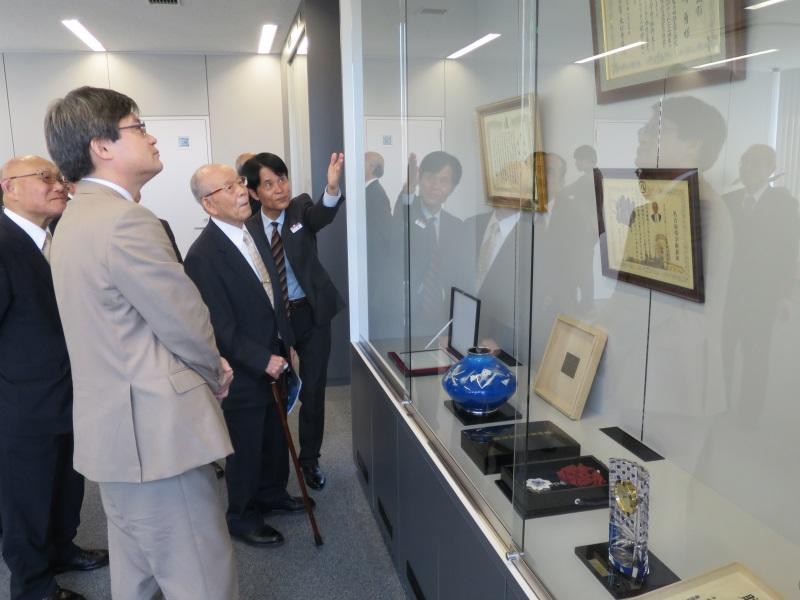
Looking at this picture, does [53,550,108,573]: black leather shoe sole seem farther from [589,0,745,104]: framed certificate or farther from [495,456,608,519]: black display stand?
[589,0,745,104]: framed certificate

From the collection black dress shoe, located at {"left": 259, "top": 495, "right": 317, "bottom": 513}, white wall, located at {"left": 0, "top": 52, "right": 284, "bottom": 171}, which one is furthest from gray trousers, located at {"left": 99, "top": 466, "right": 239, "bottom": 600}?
white wall, located at {"left": 0, "top": 52, "right": 284, "bottom": 171}

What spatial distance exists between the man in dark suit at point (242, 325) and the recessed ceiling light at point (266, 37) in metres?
3.42

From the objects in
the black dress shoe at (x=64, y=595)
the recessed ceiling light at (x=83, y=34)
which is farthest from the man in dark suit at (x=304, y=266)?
the recessed ceiling light at (x=83, y=34)

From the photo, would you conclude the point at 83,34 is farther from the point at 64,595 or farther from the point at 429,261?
the point at 64,595

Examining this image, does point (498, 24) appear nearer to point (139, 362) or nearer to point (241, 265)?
point (241, 265)

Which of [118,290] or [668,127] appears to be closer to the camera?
[668,127]

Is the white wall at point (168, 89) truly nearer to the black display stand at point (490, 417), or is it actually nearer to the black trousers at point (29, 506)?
the black trousers at point (29, 506)

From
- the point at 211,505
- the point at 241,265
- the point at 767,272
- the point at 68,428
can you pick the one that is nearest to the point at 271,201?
the point at 241,265

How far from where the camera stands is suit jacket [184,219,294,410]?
232 centimetres

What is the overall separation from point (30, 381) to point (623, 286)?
1.88 meters

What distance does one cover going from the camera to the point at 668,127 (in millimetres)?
1328

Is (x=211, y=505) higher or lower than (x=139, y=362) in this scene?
lower

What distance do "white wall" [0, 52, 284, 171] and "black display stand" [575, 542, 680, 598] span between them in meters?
5.98

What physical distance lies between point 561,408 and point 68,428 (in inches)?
64.6
